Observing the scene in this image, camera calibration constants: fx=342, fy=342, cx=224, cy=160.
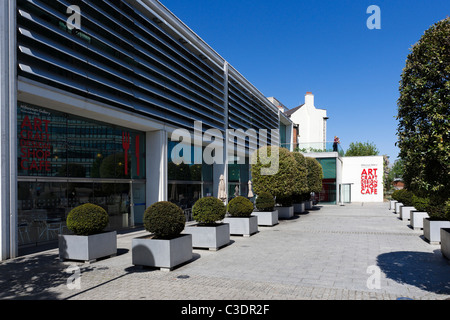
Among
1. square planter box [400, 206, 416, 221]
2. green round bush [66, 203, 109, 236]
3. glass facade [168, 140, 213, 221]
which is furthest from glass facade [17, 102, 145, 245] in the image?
square planter box [400, 206, 416, 221]

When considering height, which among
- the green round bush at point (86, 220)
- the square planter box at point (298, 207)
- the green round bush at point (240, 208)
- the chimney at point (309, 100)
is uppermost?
the chimney at point (309, 100)

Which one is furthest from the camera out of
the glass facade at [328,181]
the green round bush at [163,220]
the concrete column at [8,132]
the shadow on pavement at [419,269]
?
the glass facade at [328,181]

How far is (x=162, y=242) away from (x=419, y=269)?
22.3 ft

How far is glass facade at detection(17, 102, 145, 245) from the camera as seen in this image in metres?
12.2

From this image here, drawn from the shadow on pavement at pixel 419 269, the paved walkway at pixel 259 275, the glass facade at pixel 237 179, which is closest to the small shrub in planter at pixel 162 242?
the paved walkway at pixel 259 275

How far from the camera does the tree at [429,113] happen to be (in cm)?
571

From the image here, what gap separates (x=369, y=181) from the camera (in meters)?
41.5

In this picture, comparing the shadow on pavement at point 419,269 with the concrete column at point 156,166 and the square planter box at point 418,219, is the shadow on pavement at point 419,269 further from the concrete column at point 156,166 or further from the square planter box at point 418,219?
the concrete column at point 156,166

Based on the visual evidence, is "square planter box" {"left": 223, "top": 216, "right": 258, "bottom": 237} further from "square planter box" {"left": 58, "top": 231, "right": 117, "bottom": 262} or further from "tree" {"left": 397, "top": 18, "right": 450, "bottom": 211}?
"tree" {"left": 397, "top": 18, "right": 450, "bottom": 211}

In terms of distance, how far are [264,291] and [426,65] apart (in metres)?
5.34

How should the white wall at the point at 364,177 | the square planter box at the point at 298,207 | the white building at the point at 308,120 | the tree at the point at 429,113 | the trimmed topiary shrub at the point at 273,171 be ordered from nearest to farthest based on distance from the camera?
the tree at the point at 429,113
the trimmed topiary shrub at the point at 273,171
the square planter box at the point at 298,207
the white wall at the point at 364,177
the white building at the point at 308,120

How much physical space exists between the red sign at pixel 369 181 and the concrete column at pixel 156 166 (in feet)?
101
